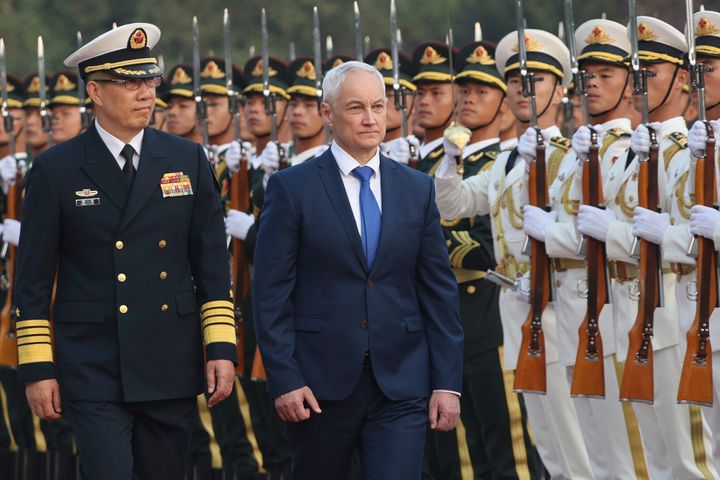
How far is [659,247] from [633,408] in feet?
2.59

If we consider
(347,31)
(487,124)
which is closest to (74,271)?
(487,124)

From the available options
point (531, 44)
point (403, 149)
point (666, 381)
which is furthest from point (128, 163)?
point (403, 149)

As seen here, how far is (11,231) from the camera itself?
12.4 meters

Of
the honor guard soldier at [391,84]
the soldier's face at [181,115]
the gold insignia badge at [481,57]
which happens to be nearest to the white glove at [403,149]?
the honor guard soldier at [391,84]

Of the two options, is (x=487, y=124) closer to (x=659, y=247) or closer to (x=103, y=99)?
(x=659, y=247)

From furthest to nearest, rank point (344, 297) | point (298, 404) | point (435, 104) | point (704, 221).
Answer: point (435, 104) < point (704, 221) < point (344, 297) < point (298, 404)

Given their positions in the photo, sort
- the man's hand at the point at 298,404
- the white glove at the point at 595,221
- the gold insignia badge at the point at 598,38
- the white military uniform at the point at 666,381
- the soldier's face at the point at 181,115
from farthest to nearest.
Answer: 1. the soldier's face at the point at 181,115
2. the gold insignia badge at the point at 598,38
3. the white glove at the point at 595,221
4. the white military uniform at the point at 666,381
5. the man's hand at the point at 298,404

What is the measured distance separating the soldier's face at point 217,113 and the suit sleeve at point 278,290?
233 inches

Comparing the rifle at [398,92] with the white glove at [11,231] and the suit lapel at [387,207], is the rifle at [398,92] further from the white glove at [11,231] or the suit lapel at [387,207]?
the suit lapel at [387,207]

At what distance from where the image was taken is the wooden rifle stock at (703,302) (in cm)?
773

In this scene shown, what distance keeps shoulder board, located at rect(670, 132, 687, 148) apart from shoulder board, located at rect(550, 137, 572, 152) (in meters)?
0.99

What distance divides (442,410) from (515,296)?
9.39 feet

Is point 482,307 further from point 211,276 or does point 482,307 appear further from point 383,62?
point 211,276

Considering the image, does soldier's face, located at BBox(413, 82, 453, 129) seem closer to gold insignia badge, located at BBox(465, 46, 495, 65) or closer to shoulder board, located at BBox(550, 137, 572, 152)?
gold insignia badge, located at BBox(465, 46, 495, 65)
